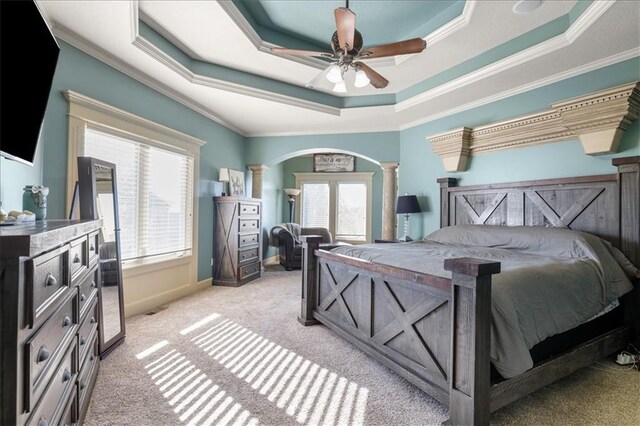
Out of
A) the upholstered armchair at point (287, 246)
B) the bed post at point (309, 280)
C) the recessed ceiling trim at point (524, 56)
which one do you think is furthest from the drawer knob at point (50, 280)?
the upholstered armchair at point (287, 246)

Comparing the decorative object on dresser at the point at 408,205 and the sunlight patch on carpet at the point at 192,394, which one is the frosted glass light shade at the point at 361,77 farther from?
the sunlight patch on carpet at the point at 192,394

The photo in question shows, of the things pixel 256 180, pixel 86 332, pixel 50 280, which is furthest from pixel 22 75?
pixel 256 180

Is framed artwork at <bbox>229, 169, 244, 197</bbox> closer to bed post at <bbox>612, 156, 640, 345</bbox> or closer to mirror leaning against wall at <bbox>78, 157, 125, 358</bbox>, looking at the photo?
mirror leaning against wall at <bbox>78, 157, 125, 358</bbox>

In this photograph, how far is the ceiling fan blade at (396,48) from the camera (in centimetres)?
225

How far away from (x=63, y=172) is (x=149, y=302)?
1651 millimetres

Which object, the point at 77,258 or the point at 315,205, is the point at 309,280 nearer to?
the point at 77,258

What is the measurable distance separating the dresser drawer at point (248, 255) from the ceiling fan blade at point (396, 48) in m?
3.45

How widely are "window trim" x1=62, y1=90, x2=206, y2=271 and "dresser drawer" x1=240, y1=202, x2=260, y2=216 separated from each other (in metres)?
0.70

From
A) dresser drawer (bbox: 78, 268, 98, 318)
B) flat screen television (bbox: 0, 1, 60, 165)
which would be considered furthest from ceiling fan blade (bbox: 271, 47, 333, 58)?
dresser drawer (bbox: 78, 268, 98, 318)

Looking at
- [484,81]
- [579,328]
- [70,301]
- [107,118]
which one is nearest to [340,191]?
Result: [484,81]

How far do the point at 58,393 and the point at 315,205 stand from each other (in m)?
7.06

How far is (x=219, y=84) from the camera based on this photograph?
140 inches

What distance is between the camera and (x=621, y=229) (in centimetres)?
258

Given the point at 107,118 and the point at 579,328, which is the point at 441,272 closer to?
the point at 579,328
